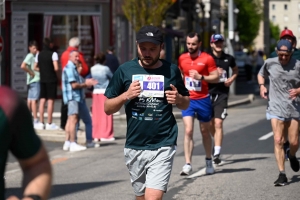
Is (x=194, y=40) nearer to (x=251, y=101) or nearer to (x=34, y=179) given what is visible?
(x=34, y=179)

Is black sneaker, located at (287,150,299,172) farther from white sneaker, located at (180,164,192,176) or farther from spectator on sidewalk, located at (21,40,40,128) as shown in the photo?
spectator on sidewalk, located at (21,40,40,128)

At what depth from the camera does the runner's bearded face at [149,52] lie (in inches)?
244

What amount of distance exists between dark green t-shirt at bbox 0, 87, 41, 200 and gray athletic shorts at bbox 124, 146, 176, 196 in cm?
330

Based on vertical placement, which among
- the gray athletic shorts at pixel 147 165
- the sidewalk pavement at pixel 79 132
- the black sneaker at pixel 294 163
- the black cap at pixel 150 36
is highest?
the black cap at pixel 150 36

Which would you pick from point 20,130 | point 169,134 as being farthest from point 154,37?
point 20,130

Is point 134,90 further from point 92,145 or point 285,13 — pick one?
point 285,13

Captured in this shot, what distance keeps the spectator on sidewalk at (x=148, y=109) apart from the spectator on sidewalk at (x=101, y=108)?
352 inches

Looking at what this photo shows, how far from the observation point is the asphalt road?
914 cm

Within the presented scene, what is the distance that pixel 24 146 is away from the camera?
2.90m

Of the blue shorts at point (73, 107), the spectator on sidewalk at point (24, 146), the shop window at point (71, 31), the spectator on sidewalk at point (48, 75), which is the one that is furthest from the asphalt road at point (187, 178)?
the shop window at point (71, 31)

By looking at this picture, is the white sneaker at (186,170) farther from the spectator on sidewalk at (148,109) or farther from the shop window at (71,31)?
the shop window at (71,31)

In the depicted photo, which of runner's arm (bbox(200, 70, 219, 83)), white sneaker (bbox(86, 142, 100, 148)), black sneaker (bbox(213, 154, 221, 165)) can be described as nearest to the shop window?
white sneaker (bbox(86, 142, 100, 148))

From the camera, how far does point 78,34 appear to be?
1117 inches

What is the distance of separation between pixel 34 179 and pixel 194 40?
725 centimetres
